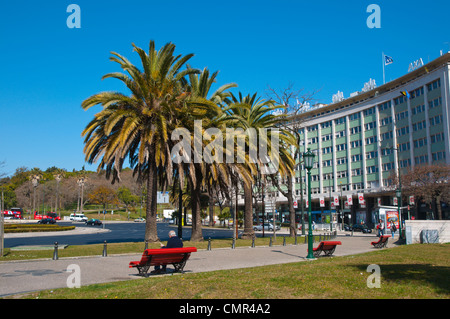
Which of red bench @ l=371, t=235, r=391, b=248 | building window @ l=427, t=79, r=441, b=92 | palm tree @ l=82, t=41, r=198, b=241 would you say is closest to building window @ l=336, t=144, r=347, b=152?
building window @ l=427, t=79, r=441, b=92

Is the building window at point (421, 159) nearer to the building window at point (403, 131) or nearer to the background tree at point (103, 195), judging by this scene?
the building window at point (403, 131)

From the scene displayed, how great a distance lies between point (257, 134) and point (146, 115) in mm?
10632

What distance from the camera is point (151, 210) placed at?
2448cm

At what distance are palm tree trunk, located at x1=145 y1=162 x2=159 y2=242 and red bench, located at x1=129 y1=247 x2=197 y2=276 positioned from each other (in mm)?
11509

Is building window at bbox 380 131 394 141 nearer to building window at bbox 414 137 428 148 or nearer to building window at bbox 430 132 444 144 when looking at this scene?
building window at bbox 414 137 428 148

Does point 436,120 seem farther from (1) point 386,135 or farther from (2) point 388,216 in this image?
(2) point 388,216

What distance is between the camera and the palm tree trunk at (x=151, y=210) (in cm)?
2406

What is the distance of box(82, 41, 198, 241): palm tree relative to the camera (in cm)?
2327

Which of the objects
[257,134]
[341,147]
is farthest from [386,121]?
[257,134]

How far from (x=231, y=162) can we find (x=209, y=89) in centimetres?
590

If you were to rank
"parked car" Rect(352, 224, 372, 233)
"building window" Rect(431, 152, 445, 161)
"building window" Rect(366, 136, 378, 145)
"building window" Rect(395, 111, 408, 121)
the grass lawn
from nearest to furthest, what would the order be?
1. the grass lawn
2. "parked car" Rect(352, 224, 372, 233)
3. "building window" Rect(431, 152, 445, 161)
4. "building window" Rect(395, 111, 408, 121)
5. "building window" Rect(366, 136, 378, 145)

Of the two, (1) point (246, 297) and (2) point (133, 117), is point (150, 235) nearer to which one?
(2) point (133, 117)

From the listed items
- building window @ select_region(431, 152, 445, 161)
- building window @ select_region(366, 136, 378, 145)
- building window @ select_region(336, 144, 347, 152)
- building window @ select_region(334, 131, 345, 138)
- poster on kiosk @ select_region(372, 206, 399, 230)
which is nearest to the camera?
poster on kiosk @ select_region(372, 206, 399, 230)

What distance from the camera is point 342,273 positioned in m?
9.62
